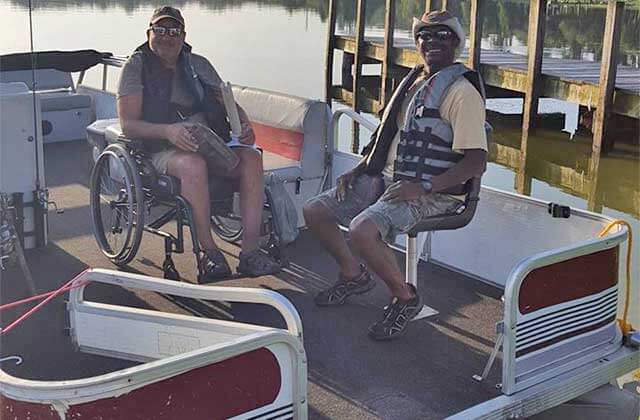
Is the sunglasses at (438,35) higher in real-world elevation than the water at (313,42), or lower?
higher

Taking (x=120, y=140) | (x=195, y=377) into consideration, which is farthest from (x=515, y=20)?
(x=195, y=377)

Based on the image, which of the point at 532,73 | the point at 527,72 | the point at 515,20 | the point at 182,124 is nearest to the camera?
the point at 182,124

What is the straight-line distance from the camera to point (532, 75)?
1125cm

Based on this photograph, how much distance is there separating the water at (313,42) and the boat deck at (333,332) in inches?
82.1

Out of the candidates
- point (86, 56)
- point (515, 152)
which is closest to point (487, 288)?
point (86, 56)

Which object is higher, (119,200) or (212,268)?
(119,200)

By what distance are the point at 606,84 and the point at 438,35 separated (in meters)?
7.63

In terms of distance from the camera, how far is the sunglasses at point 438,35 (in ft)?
10.6

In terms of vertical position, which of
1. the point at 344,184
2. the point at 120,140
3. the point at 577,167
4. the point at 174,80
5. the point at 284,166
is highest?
the point at 174,80

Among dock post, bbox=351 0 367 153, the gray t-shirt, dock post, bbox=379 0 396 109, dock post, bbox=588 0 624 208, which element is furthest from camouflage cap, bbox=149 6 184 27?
dock post, bbox=351 0 367 153

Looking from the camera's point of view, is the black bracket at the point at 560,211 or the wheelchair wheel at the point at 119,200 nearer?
the black bracket at the point at 560,211

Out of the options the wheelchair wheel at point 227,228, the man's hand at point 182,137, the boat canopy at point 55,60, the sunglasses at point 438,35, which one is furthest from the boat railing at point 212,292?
the boat canopy at point 55,60

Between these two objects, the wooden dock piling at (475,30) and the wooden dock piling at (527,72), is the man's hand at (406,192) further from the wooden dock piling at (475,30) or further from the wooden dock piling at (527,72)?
the wooden dock piling at (475,30)

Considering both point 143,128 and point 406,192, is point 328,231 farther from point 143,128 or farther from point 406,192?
point 143,128
